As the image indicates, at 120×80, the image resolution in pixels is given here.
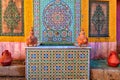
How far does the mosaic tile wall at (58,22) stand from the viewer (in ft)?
20.1

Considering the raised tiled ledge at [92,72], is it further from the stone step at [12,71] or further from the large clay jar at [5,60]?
the large clay jar at [5,60]

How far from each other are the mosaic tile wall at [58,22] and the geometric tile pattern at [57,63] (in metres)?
1.19

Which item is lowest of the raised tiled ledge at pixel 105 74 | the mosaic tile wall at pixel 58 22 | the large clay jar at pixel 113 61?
the raised tiled ledge at pixel 105 74

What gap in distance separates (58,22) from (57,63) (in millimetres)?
1469

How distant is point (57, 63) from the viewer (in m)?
5.03

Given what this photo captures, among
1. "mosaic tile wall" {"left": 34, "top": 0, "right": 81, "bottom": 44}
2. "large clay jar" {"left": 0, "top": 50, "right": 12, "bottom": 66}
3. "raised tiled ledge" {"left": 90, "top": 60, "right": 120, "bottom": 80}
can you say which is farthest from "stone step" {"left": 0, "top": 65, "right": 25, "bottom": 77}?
"raised tiled ledge" {"left": 90, "top": 60, "right": 120, "bottom": 80}

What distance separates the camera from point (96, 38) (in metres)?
6.27

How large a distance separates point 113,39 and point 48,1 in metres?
1.89

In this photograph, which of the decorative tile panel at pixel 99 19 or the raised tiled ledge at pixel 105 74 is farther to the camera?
the decorative tile panel at pixel 99 19

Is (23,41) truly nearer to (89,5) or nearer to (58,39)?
(58,39)

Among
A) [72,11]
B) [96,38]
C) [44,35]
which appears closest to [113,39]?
[96,38]

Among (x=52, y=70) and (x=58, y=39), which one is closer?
(x=52, y=70)

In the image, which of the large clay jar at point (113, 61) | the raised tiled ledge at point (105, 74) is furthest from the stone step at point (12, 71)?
the large clay jar at point (113, 61)

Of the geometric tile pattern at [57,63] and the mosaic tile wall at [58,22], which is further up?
the mosaic tile wall at [58,22]
